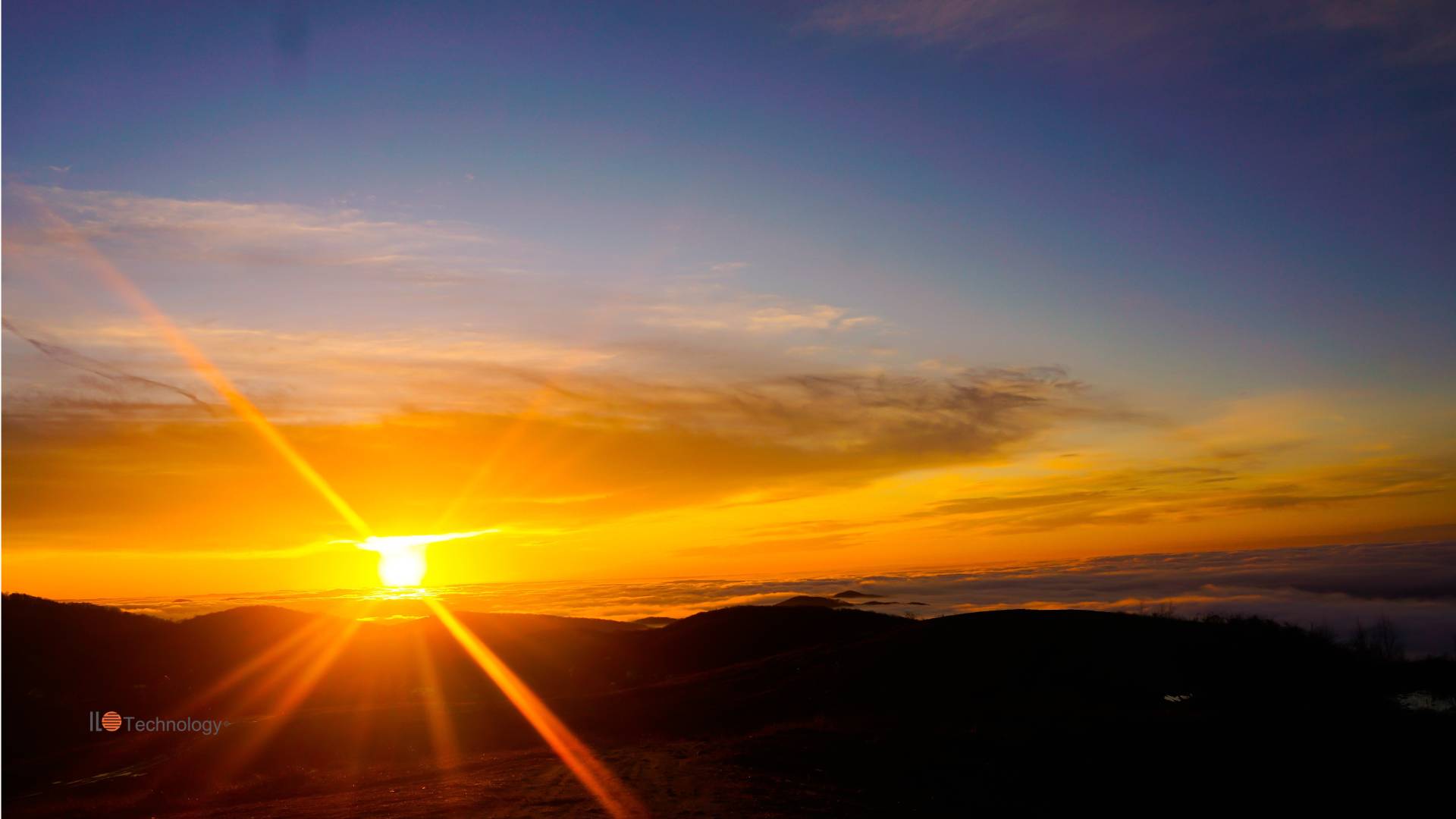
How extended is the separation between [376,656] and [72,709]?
25.6 m

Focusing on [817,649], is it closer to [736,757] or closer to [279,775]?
[736,757]

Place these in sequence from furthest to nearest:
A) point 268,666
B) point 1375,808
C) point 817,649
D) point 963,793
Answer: point 268,666
point 817,649
point 963,793
point 1375,808

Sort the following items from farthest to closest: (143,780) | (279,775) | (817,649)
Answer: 1. (817,649)
2. (143,780)
3. (279,775)

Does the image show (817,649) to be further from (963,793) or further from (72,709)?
(72,709)

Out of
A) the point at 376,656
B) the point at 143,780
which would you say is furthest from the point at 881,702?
the point at 376,656

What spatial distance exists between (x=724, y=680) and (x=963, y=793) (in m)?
25.9

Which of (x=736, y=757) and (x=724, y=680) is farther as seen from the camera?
(x=724, y=680)

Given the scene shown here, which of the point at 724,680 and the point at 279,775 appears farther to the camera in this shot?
the point at 724,680

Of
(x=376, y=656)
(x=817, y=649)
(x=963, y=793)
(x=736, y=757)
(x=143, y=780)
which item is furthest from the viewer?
(x=376, y=656)

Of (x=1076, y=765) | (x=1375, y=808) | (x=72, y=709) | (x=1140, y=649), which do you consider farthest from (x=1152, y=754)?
(x=72, y=709)

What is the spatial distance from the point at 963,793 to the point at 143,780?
25536 mm

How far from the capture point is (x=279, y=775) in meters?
25.6

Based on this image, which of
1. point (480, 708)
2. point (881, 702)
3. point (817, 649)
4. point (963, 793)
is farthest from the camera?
point (817, 649)

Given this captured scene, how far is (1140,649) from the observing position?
3575 cm
